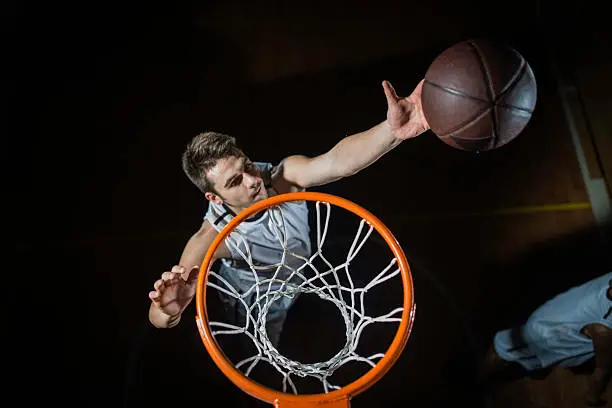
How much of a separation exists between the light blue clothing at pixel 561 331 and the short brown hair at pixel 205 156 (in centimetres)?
157

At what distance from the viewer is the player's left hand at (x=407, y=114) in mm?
2029

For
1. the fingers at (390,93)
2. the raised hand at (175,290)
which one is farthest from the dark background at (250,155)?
the fingers at (390,93)

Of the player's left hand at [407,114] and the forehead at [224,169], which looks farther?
the forehead at [224,169]

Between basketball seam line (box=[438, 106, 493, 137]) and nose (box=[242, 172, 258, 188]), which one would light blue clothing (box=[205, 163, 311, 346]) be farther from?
basketball seam line (box=[438, 106, 493, 137])

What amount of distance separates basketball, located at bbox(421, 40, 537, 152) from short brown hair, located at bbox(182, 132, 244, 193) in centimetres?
94

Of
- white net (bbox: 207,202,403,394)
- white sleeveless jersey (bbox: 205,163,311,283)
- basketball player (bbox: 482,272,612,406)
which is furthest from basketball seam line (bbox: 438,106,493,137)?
basketball player (bbox: 482,272,612,406)

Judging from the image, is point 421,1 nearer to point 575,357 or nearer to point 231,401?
point 575,357

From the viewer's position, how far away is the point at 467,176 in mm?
2975

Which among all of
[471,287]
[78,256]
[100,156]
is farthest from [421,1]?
[78,256]

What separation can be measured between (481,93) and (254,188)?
1.03 metres

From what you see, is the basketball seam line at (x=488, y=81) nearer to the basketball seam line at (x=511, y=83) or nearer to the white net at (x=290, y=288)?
the basketball seam line at (x=511, y=83)

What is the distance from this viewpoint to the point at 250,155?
2697 millimetres

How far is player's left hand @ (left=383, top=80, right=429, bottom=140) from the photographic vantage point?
2.03 meters

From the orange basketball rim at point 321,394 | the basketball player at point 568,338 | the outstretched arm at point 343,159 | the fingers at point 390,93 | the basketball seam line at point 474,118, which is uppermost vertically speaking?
the fingers at point 390,93
